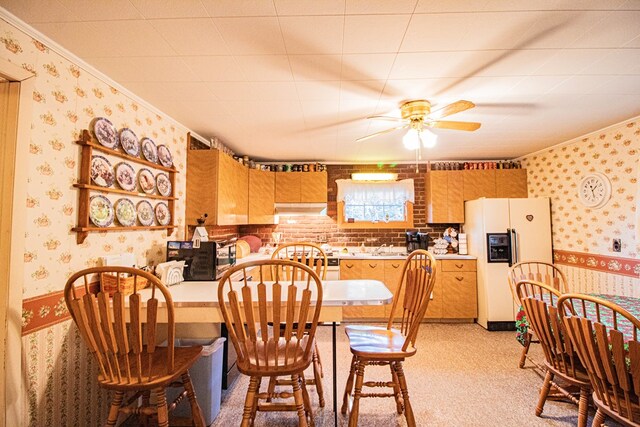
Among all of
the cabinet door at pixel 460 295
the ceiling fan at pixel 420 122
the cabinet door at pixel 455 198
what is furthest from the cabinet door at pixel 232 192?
the cabinet door at pixel 455 198

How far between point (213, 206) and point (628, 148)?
4.19 metres

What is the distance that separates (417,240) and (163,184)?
130 inches

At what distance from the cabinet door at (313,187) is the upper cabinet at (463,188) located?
1590 millimetres

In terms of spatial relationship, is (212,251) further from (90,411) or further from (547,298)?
(547,298)

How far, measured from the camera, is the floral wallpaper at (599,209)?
106 inches

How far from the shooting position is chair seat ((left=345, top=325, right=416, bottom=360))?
62.0 inches

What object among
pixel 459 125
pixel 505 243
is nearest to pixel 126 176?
pixel 459 125

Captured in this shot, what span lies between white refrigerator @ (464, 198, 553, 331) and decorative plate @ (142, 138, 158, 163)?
3712 mm

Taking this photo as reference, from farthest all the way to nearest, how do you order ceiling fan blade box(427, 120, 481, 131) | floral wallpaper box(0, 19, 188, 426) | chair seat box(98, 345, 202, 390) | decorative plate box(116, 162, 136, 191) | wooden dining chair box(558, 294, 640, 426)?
ceiling fan blade box(427, 120, 481, 131), decorative plate box(116, 162, 136, 191), floral wallpaper box(0, 19, 188, 426), chair seat box(98, 345, 202, 390), wooden dining chair box(558, 294, 640, 426)

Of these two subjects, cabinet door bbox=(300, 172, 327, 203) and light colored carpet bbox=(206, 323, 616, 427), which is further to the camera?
cabinet door bbox=(300, 172, 327, 203)

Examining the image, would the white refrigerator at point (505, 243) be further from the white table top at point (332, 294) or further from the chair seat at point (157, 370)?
the chair seat at point (157, 370)

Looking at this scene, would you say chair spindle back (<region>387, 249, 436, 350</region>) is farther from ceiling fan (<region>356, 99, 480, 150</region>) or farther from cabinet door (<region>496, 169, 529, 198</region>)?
cabinet door (<region>496, 169, 529, 198</region>)

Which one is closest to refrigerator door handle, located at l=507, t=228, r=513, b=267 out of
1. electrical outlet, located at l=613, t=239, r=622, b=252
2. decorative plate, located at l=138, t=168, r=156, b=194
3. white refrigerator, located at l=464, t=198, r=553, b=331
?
white refrigerator, located at l=464, t=198, r=553, b=331

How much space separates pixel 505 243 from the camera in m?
3.47
